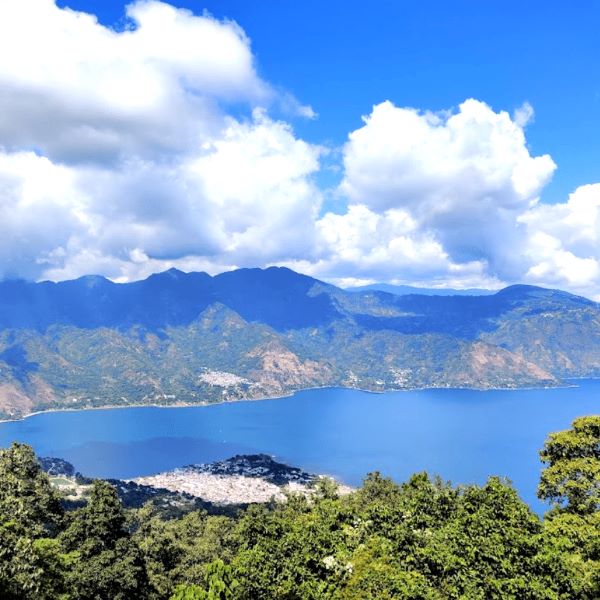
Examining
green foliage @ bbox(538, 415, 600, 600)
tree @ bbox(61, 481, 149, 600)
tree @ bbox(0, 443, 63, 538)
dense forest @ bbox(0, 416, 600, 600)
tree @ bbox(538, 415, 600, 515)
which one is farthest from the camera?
tree @ bbox(0, 443, 63, 538)

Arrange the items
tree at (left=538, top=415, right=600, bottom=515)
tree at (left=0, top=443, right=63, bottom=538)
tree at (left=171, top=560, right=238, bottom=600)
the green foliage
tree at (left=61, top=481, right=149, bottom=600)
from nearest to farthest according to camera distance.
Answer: tree at (left=171, top=560, right=238, bottom=600) < the green foliage < tree at (left=538, top=415, right=600, bottom=515) < tree at (left=61, top=481, right=149, bottom=600) < tree at (left=0, top=443, right=63, bottom=538)

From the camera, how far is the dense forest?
19281mm

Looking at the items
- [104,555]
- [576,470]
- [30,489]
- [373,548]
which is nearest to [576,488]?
[576,470]

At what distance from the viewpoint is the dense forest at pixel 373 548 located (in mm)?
19281

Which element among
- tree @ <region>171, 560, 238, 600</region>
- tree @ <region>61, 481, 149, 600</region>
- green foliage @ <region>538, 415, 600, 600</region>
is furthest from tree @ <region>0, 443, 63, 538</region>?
green foliage @ <region>538, 415, 600, 600</region>

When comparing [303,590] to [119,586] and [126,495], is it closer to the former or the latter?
[119,586]

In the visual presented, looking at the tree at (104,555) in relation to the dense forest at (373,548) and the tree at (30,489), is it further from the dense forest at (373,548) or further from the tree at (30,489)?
the tree at (30,489)

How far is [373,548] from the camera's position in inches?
909

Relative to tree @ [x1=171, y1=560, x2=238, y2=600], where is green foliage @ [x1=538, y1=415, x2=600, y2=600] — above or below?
above

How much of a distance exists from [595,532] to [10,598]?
26658mm

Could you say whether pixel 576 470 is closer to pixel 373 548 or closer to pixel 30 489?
pixel 373 548

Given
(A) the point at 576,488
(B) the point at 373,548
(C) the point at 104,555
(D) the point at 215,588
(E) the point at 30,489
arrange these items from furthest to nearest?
1. (E) the point at 30,489
2. (C) the point at 104,555
3. (A) the point at 576,488
4. (B) the point at 373,548
5. (D) the point at 215,588

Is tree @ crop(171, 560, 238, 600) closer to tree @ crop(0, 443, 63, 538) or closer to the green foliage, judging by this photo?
tree @ crop(0, 443, 63, 538)

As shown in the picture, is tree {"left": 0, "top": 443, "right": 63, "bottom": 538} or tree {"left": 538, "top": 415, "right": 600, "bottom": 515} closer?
tree {"left": 538, "top": 415, "right": 600, "bottom": 515}
